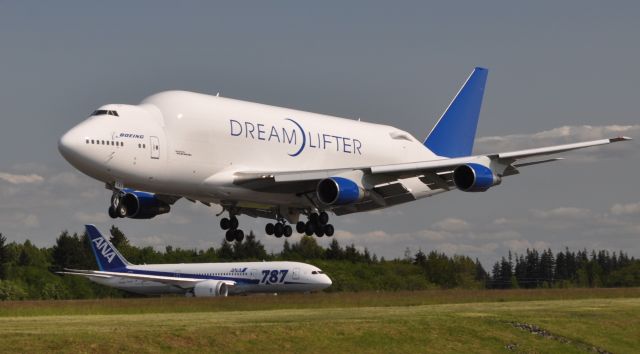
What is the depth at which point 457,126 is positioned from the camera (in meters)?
69.1

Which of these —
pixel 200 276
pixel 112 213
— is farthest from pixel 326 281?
pixel 112 213

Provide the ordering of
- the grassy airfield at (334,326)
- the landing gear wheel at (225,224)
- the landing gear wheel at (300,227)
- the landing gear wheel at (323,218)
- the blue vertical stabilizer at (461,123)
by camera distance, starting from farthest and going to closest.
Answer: the blue vertical stabilizer at (461,123) < the landing gear wheel at (225,224) < the landing gear wheel at (300,227) < the landing gear wheel at (323,218) < the grassy airfield at (334,326)

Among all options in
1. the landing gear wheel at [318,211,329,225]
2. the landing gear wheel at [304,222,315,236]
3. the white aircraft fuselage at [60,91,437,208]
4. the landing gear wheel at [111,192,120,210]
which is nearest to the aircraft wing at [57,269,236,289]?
the white aircraft fuselage at [60,91,437,208]

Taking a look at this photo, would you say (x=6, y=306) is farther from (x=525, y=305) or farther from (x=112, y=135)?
(x=112, y=135)

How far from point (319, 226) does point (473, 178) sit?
27.8ft

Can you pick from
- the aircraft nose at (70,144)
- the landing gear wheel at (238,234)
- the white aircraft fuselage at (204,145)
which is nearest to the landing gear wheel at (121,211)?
the white aircraft fuselage at (204,145)

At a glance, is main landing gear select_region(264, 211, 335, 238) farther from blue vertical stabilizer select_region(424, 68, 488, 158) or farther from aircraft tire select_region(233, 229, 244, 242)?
blue vertical stabilizer select_region(424, 68, 488, 158)

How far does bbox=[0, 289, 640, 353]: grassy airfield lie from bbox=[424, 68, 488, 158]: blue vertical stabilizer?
9428 mm

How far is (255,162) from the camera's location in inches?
2060

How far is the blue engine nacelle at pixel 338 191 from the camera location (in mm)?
51219

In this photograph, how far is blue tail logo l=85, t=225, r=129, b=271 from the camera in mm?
122312

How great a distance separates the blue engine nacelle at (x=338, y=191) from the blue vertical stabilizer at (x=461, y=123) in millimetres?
15637

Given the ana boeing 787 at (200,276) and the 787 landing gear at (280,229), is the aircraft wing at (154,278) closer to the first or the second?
the ana boeing 787 at (200,276)

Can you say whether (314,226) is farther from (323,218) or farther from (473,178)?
(473,178)
